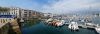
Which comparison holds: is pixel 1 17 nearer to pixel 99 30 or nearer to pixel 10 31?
pixel 10 31

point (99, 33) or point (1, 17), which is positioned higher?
point (1, 17)

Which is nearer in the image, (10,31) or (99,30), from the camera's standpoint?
(10,31)

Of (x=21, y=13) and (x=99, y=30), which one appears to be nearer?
(x=99, y=30)

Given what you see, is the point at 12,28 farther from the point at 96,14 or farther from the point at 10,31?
the point at 96,14

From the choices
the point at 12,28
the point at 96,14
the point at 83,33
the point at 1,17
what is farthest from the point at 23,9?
the point at 12,28

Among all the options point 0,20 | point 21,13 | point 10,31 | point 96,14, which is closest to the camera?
point 10,31

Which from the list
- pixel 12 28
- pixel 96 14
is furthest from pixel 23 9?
pixel 12 28

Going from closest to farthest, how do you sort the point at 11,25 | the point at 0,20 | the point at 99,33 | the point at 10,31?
the point at 10,31, the point at 11,25, the point at 0,20, the point at 99,33

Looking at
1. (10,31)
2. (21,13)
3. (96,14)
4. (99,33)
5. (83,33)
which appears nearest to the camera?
(10,31)

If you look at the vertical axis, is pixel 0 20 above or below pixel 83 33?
above
